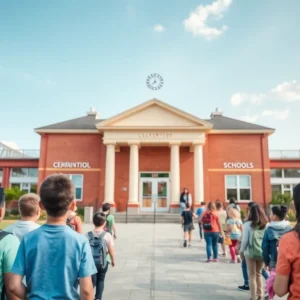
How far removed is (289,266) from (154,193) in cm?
2315

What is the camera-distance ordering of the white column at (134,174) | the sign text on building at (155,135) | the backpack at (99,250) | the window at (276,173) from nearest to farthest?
1. the backpack at (99,250)
2. the white column at (134,174)
3. the sign text on building at (155,135)
4. the window at (276,173)

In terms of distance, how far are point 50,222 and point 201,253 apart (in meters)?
8.60

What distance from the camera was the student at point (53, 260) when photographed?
213cm

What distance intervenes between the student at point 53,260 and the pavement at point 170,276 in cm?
360

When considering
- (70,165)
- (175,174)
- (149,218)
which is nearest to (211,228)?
(149,218)

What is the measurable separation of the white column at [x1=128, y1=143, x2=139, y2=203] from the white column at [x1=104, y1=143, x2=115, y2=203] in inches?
56.3

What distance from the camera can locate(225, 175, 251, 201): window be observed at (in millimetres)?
25094

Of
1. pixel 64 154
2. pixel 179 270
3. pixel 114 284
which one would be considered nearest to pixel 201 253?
pixel 179 270

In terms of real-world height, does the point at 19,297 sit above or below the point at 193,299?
above

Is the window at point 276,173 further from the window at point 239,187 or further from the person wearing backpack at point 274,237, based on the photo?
the person wearing backpack at point 274,237

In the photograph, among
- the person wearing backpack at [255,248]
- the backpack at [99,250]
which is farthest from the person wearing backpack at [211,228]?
the backpack at [99,250]

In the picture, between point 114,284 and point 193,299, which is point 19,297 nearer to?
point 193,299

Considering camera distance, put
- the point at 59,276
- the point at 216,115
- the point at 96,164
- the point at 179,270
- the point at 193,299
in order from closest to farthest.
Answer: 1. the point at 59,276
2. the point at 193,299
3. the point at 179,270
4. the point at 96,164
5. the point at 216,115

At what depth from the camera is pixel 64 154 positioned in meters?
25.6
